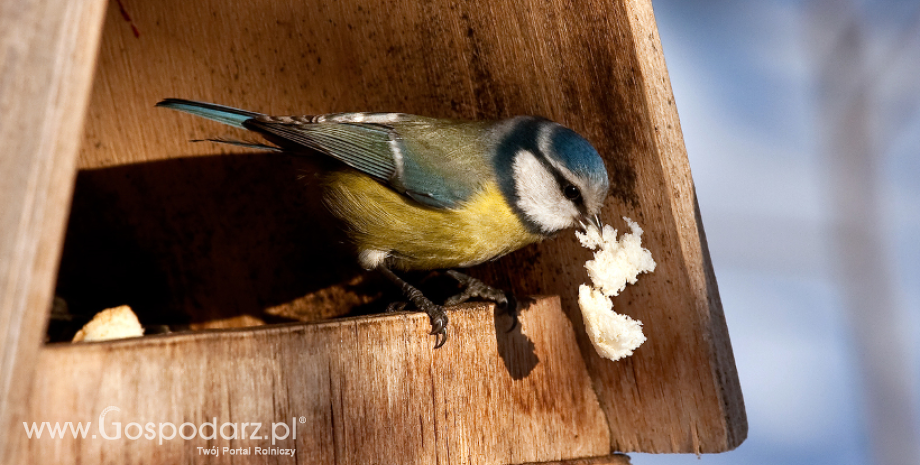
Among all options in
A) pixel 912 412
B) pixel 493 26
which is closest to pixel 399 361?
pixel 493 26

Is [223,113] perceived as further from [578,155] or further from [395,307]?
[578,155]

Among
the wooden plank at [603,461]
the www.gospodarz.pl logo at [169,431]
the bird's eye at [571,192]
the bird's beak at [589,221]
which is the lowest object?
the wooden plank at [603,461]

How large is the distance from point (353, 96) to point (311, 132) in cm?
26

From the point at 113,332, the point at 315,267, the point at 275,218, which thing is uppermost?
the point at 275,218

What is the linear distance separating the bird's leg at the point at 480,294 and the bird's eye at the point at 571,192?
32cm

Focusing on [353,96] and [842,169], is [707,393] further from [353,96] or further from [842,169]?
[353,96]

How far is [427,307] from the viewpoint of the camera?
2.02 metres

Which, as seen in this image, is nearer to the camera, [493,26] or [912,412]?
[493,26]

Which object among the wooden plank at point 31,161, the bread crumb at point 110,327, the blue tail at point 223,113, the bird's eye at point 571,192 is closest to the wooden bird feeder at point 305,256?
the wooden plank at point 31,161

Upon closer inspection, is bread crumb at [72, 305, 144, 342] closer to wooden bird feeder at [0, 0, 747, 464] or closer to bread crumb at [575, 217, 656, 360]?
wooden bird feeder at [0, 0, 747, 464]

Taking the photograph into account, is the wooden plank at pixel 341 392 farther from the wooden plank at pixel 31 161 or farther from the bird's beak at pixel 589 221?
the wooden plank at pixel 31 161

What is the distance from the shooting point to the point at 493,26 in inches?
81.3

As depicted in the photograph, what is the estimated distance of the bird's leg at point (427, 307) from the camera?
1.83 meters

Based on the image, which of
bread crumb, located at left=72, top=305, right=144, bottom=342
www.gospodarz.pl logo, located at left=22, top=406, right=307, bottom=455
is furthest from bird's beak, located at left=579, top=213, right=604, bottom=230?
bread crumb, located at left=72, top=305, right=144, bottom=342
